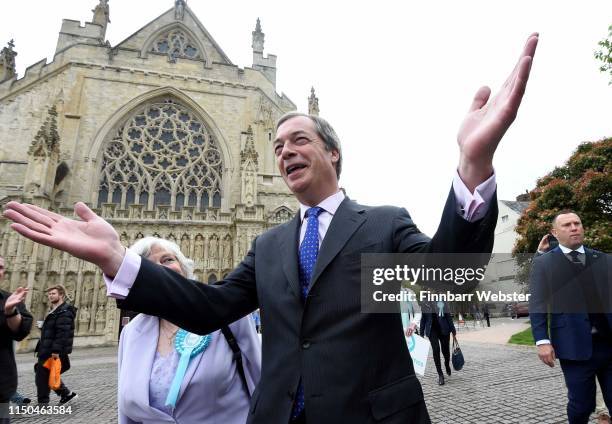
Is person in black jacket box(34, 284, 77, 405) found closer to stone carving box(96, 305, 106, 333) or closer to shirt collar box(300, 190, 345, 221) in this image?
shirt collar box(300, 190, 345, 221)

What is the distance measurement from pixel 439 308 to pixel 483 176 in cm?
582

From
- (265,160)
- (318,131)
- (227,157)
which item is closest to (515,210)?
(265,160)

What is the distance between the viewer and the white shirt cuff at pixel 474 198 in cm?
110

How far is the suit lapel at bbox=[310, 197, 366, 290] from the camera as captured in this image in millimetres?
1467

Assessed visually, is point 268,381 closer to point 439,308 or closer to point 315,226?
point 315,226

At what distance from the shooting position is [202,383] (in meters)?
2.35

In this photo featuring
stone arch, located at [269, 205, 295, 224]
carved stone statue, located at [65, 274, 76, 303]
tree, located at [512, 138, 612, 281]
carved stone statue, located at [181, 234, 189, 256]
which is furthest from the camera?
Result: stone arch, located at [269, 205, 295, 224]

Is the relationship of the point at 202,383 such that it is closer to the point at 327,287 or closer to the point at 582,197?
the point at 327,287

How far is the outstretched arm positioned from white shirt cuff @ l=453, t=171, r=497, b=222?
2cm

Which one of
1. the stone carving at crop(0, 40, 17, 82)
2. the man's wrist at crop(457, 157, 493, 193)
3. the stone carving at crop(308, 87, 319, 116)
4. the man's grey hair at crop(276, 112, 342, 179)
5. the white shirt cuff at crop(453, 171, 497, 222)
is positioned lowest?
the white shirt cuff at crop(453, 171, 497, 222)

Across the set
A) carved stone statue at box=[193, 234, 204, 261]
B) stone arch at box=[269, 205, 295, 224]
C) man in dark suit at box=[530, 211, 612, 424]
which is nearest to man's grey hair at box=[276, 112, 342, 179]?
man in dark suit at box=[530, 211, 612, 424]

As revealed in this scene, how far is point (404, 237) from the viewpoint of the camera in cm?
144

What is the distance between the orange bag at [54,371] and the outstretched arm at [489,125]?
7269mm

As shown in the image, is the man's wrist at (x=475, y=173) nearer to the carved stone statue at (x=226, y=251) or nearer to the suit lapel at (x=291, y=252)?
the suit lapel at (x=291, y=252)
